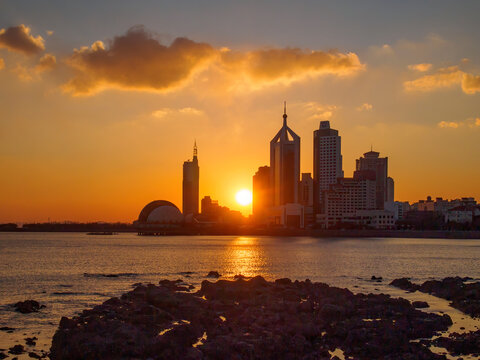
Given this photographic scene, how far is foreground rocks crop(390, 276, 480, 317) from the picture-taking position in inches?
1236

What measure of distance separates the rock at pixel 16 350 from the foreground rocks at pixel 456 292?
2395 cm

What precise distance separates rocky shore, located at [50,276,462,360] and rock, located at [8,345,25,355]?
1.40m

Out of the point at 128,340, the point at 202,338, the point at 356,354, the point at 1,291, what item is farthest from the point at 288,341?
the point at 1,291

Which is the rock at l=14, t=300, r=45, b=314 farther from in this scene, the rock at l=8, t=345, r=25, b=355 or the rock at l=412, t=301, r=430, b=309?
the rock at l=412, t=301, r=430, b=309

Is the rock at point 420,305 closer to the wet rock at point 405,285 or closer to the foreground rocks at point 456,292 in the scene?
the foreground rocks at point 456,292

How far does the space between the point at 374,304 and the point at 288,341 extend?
11.0 m

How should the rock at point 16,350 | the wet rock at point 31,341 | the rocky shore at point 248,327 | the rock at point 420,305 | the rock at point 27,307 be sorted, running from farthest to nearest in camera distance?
the rock at point 420,305 → the rock at point 27,307 → the wet rock at point 31,341 → the rock at point 16,350 → the rocky shore at point 248,327

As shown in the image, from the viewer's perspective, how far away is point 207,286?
36.2 meters

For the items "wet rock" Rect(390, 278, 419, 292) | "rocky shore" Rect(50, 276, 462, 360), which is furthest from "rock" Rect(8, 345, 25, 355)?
"wet rock" Rect(390, 278, 419, 292)

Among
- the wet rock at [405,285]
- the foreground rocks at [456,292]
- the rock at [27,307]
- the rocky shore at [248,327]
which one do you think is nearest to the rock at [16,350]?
the rocky shore at [248,327]

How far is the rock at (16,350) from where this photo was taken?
858 inches

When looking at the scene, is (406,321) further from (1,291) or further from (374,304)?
(1,291)

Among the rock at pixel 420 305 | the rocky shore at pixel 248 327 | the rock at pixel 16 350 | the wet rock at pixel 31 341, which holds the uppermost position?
the rocky shore at pixel 248 327

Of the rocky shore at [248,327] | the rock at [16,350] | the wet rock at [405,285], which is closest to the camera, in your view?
the rocky shore at [248,327]
